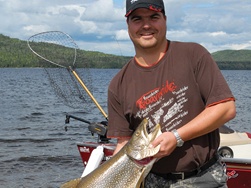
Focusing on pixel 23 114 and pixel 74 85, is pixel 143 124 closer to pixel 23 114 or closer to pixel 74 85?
pixel 74 85

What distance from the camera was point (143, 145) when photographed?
3.41m

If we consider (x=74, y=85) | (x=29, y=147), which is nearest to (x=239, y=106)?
(x=29, y=147)

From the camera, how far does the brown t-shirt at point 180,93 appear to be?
365cm

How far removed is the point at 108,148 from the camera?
314 inches

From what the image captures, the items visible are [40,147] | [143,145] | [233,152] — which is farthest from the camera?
[40,147]

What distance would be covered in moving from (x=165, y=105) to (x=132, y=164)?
1.83 ft

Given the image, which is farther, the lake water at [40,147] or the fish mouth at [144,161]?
the lake water at [40,147]

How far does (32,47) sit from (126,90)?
540 centimetres

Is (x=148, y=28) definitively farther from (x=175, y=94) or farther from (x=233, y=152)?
(x=233, y=152)

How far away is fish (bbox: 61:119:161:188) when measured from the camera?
134 inches

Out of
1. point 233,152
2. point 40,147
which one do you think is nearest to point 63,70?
point 233,152

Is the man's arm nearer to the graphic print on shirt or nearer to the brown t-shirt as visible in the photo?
the brown t-shirt

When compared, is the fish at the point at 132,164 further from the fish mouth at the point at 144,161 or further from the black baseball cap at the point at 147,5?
the black baseball cap at the point at 147,5

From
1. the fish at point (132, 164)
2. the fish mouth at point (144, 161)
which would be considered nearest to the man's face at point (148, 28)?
the fish at point (132, 164)
